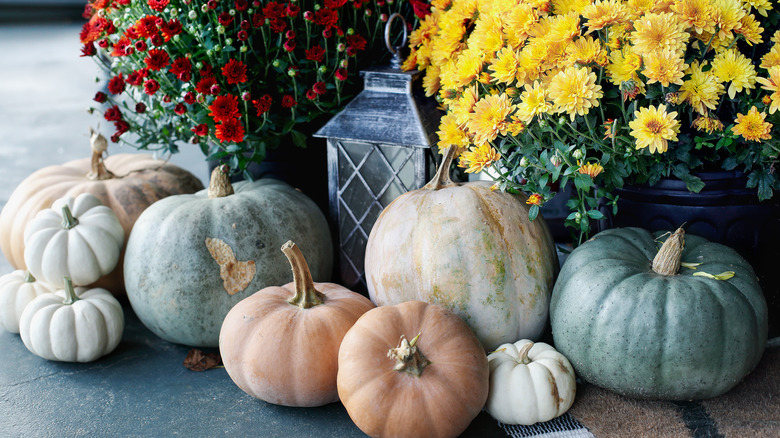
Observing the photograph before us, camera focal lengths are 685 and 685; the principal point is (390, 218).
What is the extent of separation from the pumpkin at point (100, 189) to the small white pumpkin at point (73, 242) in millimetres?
184

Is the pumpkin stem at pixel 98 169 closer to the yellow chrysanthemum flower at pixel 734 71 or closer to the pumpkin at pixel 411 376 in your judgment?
the pumpkin at pixel 411 376

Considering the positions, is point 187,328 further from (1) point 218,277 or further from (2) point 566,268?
(2) point 566,268

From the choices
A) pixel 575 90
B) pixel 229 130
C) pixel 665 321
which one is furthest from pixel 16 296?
pixel 665 321

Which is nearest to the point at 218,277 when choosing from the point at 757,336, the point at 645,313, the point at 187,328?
the point at 187,328

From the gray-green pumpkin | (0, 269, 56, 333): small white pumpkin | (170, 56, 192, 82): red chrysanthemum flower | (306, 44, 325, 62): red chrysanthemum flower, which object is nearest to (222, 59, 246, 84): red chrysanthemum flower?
(170, 56, 192, 82): red chrysanthemum flower

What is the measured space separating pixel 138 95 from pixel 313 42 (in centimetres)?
98

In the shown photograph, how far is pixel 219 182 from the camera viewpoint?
2279 mm

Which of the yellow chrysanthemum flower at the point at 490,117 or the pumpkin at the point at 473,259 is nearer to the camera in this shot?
the yellow chrysanthemum flower at the point at 490,117

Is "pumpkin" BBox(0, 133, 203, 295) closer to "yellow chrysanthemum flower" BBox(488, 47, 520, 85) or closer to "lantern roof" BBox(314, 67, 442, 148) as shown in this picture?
"lantern roof" BBox(314, 67, 442, 148)

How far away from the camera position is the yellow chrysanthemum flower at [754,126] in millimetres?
1606

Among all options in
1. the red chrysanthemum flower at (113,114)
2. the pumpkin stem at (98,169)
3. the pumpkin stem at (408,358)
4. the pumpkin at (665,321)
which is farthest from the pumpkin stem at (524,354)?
the pumpkin stem at (98,169)

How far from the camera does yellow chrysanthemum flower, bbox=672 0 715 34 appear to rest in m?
1.58

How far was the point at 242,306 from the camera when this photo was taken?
1871mm

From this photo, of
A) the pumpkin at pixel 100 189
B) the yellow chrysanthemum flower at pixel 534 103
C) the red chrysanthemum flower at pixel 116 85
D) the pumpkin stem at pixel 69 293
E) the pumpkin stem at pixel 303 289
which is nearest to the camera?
the yellow chrysanthemum flower at pixel 534 103
